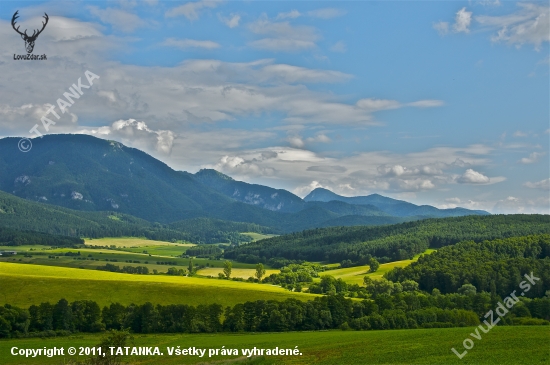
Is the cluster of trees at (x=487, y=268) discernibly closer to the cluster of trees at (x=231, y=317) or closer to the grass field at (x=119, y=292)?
the cluster of trees at (x=231, y=317)

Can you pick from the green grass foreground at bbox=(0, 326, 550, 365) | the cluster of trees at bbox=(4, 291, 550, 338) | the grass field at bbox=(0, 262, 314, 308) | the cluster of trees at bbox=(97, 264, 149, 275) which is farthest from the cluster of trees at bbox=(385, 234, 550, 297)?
the cluster of trees at bbox=(97, 264, 149, 275)

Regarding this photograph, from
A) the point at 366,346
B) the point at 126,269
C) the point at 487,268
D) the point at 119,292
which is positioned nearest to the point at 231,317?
the point at 366,346

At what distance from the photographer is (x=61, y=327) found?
296ft

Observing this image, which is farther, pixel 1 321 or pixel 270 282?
pixel 270 282

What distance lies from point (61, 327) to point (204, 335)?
2548cm

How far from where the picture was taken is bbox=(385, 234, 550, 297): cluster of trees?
14100 centimetres

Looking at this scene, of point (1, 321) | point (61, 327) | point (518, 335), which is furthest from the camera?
point (61, 327)

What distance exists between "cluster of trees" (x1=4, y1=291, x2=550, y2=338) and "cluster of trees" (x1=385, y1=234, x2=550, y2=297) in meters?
41.4

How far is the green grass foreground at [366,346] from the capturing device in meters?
57.3

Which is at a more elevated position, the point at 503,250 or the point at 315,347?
the point at 503,250

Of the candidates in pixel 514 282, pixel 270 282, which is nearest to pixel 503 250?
pixel 514 282

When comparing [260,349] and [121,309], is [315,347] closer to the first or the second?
[260,349]

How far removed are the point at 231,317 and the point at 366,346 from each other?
33523 millimetres

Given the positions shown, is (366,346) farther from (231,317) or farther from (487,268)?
(487,268)
